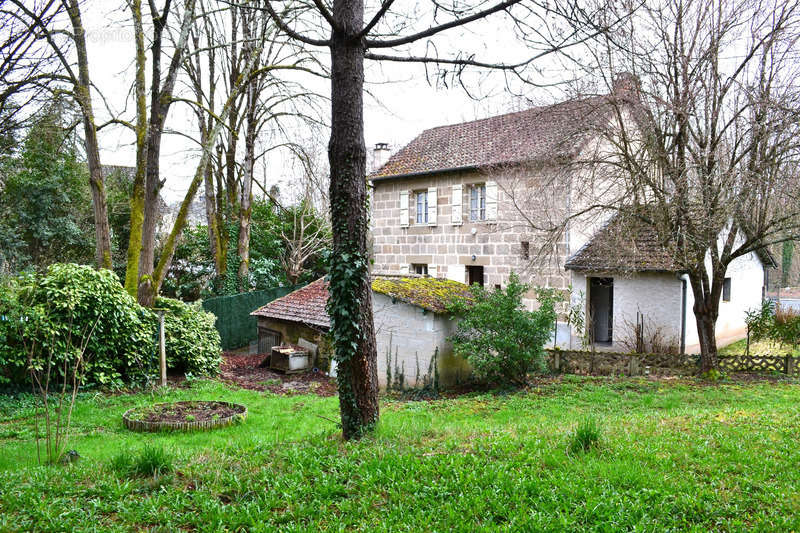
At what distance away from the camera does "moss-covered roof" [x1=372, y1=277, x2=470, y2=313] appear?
466 inches

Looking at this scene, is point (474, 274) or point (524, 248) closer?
point (524, 248)

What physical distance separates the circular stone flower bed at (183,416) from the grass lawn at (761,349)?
44.5 feet

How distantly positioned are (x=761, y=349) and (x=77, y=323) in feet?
59.1

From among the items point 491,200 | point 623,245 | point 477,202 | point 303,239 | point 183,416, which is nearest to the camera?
point 183,416

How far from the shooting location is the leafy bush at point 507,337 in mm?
11031

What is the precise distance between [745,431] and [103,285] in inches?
433

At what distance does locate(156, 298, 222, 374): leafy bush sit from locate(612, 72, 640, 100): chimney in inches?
424

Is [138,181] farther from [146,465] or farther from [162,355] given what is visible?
[146,465]

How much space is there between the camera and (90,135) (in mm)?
13078

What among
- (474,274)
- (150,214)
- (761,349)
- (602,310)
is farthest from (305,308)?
(761,349)

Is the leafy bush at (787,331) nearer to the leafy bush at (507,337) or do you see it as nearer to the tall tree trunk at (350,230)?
the leafy bush at (507,337)

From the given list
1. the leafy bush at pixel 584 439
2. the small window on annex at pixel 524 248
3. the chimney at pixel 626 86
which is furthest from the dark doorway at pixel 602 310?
the leafy bush at pixel 584 439

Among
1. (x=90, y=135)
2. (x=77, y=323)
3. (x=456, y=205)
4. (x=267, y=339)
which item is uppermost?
(x=90, y=135)

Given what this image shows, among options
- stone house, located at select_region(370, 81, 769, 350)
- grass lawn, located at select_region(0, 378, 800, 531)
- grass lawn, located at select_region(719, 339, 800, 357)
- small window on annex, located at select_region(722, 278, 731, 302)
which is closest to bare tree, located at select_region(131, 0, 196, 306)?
grass lawn, located at select_region(0, 378, 800, 531)
